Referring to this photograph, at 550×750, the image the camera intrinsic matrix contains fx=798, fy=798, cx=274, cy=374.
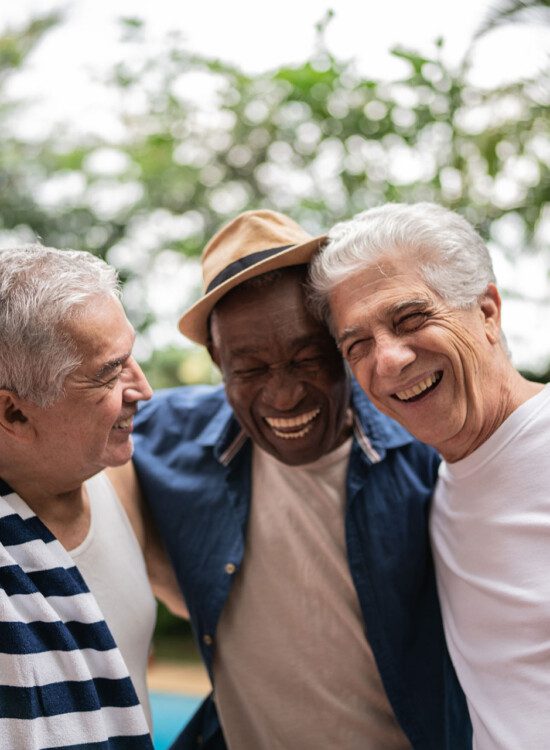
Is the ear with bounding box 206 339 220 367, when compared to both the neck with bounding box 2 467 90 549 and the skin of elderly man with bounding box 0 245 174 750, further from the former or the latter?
the neck with bounding box 2 467 90 549

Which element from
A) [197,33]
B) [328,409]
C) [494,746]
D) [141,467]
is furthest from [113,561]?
[197,33]

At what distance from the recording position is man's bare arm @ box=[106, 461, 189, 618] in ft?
7.43

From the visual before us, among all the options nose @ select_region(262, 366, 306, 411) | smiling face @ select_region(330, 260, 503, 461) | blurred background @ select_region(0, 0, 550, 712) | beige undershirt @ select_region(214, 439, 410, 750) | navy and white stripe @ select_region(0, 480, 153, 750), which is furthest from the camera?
blurred background @ select_region(0, 0, 550, 712)

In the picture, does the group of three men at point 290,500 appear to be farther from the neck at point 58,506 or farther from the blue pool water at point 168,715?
the blue pool water at point 168,715

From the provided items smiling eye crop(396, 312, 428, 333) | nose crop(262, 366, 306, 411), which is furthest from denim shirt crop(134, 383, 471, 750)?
smiling eye crop(396, 312, 428, 333)

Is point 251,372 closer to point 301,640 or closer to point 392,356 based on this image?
point 392,356

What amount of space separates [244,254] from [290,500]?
71 cm

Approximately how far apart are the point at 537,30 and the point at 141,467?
220 centimetres

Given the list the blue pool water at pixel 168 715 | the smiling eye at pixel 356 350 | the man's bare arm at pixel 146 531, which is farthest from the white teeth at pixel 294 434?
the blue pool water at pixel 168 715

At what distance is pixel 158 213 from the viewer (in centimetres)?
488

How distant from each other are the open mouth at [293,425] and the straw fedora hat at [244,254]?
1.19ft

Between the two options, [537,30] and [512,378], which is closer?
[512,378]

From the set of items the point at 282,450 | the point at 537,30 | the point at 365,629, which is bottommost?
the point at 365,629

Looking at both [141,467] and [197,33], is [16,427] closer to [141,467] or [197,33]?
[141,467]
